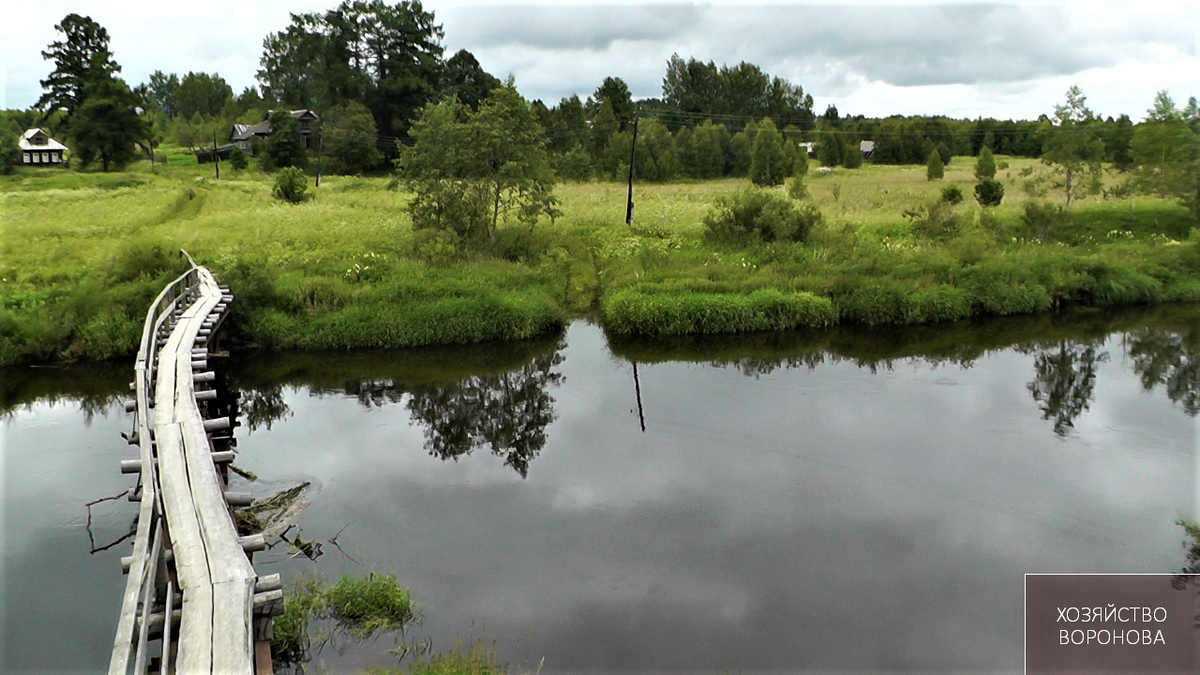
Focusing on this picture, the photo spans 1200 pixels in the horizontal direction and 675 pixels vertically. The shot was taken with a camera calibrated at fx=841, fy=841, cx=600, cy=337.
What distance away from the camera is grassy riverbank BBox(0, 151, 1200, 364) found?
22.1 meters

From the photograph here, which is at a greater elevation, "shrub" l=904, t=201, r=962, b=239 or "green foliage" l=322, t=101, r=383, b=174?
"green foliage" l=322, t=101, r=383, b=174

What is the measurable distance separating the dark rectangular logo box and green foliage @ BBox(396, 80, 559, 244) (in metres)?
21.9

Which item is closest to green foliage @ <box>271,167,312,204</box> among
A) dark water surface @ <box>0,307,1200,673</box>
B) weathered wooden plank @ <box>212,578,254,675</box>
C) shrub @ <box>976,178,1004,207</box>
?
dark water surface @ <box>0,307,1200,673</box>

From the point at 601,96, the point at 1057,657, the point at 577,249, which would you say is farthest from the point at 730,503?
the point at 601,96

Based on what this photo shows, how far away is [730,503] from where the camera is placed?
42.6ft

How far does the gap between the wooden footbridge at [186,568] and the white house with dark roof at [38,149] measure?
190ft

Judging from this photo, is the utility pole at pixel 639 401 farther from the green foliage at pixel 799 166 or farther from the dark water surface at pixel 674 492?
the green foliage at pixel 799 166

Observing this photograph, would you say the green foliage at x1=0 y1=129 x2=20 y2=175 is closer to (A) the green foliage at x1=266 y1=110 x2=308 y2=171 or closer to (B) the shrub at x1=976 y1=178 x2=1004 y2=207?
(A) the green foliage at x1=266 y1=110 x2=308 y2=171

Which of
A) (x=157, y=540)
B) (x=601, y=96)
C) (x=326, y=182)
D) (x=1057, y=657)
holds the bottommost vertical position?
(x=1057, y=657)

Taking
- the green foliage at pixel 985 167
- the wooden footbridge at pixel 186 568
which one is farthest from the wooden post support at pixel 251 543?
the green foliage at pixel 985 167

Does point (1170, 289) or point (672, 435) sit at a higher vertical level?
point (1170, 289)

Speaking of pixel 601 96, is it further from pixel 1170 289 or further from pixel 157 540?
pixel 157 540

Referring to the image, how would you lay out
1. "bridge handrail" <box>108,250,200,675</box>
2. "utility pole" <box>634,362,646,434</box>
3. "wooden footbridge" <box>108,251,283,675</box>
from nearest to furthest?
"bridge handrail" <box>108,250,200,675</box> < "wooden footbridge" <box>108,251,283,675</box> < "utility pole" <box>634,362,646,434</box>

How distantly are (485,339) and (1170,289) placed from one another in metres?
23.2
